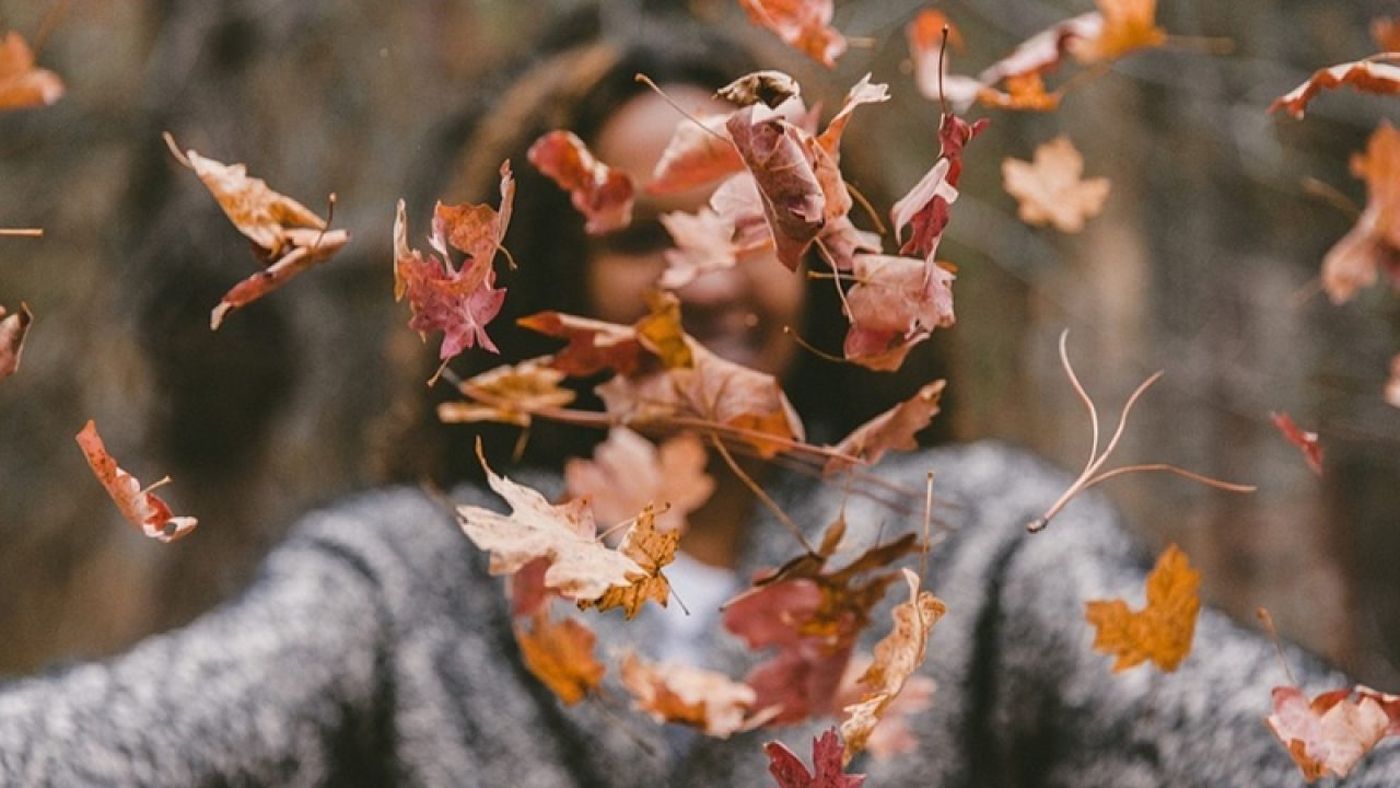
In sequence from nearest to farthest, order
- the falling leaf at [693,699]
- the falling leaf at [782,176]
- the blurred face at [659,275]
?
1. the falling leaf at [782,176]
2. the falling leaf at [693,699]
3. the blurred face at [659,275]

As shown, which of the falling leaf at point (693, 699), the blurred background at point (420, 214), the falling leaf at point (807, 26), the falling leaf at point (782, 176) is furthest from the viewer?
the blurred background at point (420, 214)

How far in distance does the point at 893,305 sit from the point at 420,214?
1382 millimetres

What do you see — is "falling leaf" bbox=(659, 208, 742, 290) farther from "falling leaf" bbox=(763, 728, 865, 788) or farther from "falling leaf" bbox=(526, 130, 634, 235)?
"falling leaf" bbox=(763, 728, 865, 788)

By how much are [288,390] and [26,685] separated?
1151 mm

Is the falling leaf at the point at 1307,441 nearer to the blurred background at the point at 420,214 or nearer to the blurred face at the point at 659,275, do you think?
the blurred face at the point at 659,275

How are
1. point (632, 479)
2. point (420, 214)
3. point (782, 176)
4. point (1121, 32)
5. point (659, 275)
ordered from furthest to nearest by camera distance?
point (420, 214) → point (659, 275) → point (632, 479) → point (1121, 32) → point (782, 176)

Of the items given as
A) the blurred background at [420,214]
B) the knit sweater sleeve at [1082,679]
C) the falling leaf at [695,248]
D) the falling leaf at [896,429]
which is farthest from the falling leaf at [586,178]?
the blurred background at [420,214]

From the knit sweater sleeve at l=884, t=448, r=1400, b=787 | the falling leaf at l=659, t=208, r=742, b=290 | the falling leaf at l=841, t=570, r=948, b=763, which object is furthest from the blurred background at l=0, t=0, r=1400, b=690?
the falling leaf at l=841, t=570, r=948, b=763

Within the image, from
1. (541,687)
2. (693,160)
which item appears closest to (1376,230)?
(693,160)

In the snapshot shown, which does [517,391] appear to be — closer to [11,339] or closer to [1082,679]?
[11,339]

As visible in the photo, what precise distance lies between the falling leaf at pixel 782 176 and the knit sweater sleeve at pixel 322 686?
389 millimetres

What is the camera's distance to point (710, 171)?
19.3 inches

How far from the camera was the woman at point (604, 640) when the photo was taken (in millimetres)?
648

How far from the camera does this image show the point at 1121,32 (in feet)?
1.98
